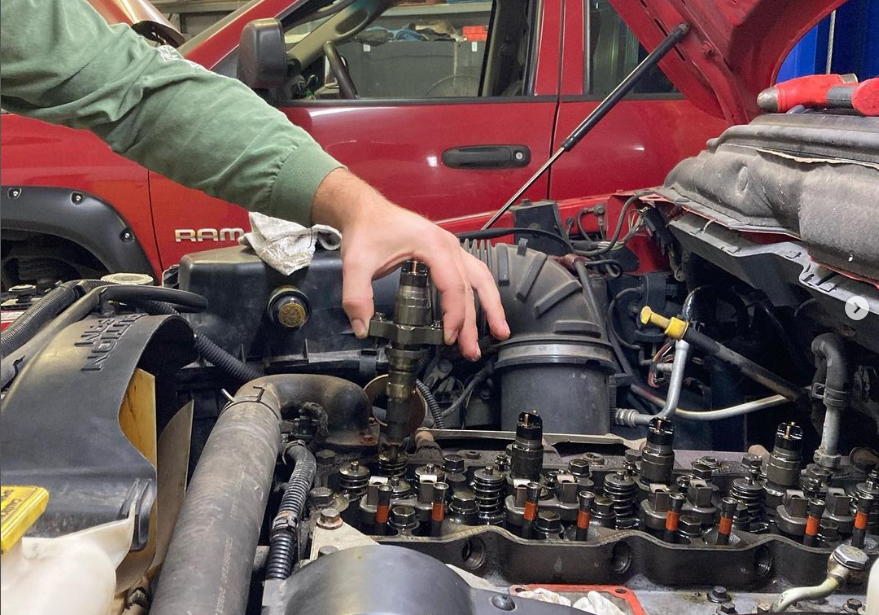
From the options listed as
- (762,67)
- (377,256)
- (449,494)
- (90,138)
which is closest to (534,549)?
(449,494)

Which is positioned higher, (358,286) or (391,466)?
(358,286)

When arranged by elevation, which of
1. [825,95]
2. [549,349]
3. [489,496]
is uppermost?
[825,95]

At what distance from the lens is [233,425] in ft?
3.87

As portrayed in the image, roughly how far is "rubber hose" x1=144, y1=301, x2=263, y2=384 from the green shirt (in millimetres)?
351

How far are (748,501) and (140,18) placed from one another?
3281 millimetres

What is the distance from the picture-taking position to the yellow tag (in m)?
0.50

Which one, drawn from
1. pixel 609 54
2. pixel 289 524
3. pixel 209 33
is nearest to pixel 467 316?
pixel 289 524

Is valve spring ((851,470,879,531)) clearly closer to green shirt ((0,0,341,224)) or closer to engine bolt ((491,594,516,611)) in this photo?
engine bolt ((491,594,516,611))

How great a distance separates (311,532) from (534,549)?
31 centimetres

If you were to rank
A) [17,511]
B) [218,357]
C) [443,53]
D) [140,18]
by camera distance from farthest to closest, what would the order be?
[140,18] < [443,53] < [218,357] < [17,511]

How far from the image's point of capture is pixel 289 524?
1021mm

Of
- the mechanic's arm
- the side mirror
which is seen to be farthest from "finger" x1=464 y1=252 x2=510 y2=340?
the side mirror

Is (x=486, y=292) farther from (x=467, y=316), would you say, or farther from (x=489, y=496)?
(x=489, y=496)

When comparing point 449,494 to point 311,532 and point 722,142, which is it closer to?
point 311,532
